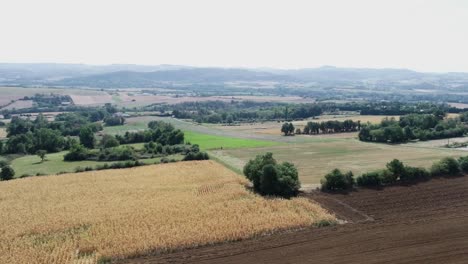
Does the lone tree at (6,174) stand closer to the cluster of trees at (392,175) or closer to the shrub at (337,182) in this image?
the cluster of trees at (392,175)

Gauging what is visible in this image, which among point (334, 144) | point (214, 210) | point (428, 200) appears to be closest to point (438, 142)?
point (334, 144)

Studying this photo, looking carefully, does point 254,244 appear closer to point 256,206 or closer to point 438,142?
point 256,206

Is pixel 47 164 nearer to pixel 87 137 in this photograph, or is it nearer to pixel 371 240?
pixel 87 137

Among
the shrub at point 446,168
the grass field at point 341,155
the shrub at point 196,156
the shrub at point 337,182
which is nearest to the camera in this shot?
the shrub at point 337,182

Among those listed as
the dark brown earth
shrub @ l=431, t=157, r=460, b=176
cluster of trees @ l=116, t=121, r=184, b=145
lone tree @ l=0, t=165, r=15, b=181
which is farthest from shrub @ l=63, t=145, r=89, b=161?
shrub @ l=431, t=157, r=460, b=176

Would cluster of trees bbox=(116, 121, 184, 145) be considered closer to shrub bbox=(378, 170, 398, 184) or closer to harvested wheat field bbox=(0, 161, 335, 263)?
harvested wheat field bbox=(0, 161, 335, 263)

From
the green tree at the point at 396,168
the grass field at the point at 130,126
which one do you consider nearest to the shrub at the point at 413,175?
the green tree at the point at 396,168
